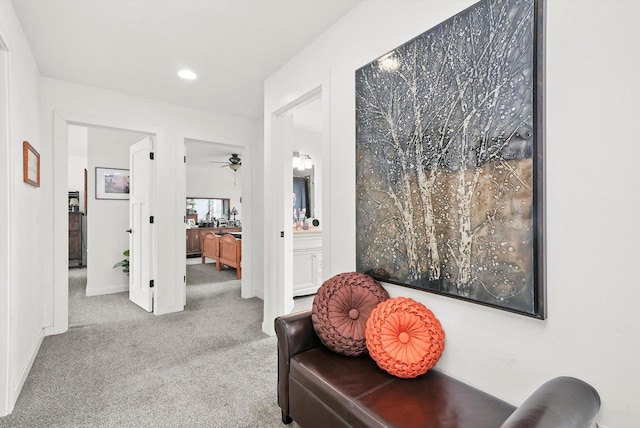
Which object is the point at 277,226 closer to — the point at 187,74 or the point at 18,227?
the point at 187,74

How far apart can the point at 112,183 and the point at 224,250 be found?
2.24 m

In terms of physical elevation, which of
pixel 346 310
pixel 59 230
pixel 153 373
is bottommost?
pixel 153 373

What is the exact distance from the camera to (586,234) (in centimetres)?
111

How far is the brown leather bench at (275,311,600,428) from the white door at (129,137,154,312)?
8.52 ft

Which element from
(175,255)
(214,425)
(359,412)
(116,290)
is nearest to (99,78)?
(175,255)

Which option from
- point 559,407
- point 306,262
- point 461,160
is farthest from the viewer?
point 306,262

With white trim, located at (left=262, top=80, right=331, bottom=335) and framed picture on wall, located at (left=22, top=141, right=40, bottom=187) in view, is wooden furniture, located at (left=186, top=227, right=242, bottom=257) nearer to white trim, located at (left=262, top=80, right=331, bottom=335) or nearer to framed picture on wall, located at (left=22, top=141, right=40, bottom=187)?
white trim, located at (left=262, top=80, right=331, bottom=335)

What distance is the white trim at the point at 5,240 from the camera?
1779mm

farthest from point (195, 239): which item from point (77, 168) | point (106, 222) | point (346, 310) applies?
point (346, 310)

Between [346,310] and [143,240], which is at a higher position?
[143,240]

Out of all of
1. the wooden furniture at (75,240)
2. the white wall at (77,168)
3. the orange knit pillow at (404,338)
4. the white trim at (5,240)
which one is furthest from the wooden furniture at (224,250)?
the orange knit pillow at (404,338)

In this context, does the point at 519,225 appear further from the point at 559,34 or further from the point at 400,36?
the point at 400,36

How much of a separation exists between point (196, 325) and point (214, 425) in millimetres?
1661

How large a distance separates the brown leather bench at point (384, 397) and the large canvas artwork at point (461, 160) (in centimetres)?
34
